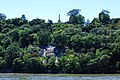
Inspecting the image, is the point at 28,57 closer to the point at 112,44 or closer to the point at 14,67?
the point at 14,67

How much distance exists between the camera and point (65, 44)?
136875 millimetres

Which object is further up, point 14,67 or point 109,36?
point 109,36

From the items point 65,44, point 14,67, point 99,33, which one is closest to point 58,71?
point 14,67

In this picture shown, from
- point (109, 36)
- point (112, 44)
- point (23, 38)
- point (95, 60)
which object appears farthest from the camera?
point (23, 38)

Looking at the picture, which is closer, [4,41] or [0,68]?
[0,68]

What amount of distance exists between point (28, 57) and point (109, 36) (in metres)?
28.9

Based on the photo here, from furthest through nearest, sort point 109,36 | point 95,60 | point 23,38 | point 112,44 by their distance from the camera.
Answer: point 23,38, point 109,36, point 112,44, point 95,60

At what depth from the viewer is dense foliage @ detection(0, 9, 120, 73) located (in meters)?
115

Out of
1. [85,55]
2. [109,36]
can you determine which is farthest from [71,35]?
[85,55]

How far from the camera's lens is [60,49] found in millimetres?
134375

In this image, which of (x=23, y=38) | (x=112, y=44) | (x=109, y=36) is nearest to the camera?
(x=112, y=44)

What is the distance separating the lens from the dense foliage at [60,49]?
4528 inches

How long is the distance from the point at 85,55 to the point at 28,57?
16754 mm

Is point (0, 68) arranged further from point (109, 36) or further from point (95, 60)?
point (109, 36)
